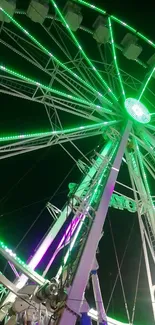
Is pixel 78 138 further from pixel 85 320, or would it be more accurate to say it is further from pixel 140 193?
pixel 85 320

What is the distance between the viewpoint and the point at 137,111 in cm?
1056

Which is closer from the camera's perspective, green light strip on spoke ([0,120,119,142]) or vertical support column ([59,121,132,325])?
vertical support column ([59,121,132,325])

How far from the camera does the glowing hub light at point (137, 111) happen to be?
33.7ft

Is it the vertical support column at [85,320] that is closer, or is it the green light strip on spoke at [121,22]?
the vertical support column at [85,320]

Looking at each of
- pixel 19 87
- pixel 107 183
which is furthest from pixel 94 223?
pixel 19 87

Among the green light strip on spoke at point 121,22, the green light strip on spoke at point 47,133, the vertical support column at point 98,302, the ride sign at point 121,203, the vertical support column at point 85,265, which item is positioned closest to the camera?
the vertical support column at point 85,265

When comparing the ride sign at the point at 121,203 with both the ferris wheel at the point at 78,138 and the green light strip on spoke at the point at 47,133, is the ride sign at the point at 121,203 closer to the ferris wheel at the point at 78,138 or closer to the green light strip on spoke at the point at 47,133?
the ferris wheel at the point at 78,138

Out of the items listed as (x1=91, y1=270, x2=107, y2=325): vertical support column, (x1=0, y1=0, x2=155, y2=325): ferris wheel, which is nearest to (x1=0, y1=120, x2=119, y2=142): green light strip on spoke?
(x1=0, y1=0, x2=155, y2=325): ferris wheel

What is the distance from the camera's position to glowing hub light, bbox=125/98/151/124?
405 inches

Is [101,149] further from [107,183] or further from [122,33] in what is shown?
Result: [122,33]

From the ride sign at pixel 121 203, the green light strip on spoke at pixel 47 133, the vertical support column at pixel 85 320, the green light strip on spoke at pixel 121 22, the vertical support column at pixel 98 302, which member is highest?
the green light strip on spoke at pixel 121 22

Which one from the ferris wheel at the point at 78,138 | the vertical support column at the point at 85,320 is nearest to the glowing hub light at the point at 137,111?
the ferris wheel at the point at 78,138

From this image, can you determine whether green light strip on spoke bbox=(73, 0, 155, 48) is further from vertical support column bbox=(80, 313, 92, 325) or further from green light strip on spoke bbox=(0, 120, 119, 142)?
vertical support column bbox=(80, 313, 92, 325)

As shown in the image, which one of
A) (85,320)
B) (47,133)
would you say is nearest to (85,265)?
(85,320)
